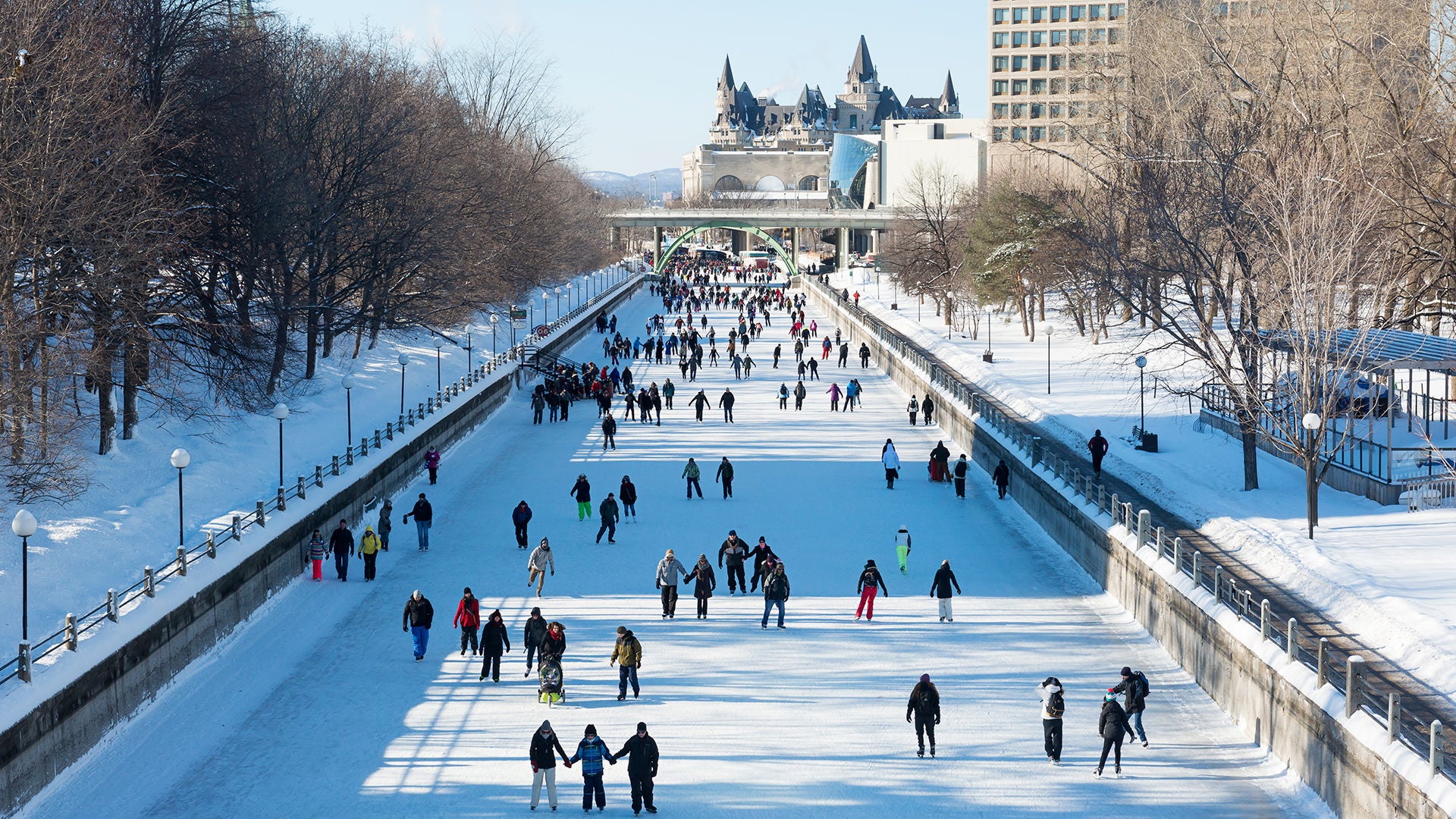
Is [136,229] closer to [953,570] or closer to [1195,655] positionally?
[953,570]

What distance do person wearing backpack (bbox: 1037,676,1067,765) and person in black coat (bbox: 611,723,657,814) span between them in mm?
4024

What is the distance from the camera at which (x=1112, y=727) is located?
549 inches

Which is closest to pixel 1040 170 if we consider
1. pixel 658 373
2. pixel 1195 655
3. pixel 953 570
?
pixel 658 373

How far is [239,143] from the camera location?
3341cm

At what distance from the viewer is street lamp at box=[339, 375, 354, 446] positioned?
93.3 feet

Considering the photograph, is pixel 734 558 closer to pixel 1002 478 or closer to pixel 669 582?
pixel 669 582

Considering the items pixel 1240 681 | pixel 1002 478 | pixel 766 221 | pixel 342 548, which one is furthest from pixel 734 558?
pixel 766 221

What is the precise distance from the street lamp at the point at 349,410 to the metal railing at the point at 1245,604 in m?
13.4

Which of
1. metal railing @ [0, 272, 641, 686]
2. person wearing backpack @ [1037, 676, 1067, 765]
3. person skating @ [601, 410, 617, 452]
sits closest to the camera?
person wearing backpack @ [1037, 676, 1067, 765]

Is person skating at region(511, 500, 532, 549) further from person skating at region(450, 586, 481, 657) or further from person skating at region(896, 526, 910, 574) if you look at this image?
person skating at region(896, 526, 910, 574)

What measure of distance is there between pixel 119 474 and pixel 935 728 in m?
15.8

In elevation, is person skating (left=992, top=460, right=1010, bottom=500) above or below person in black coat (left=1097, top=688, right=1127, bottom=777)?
above

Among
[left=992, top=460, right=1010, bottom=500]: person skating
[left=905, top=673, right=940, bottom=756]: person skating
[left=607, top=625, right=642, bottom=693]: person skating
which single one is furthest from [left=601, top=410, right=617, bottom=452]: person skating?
[left=905, top=673, right=940, bottom=756]: person skating

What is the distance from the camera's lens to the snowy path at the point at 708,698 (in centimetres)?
1366
